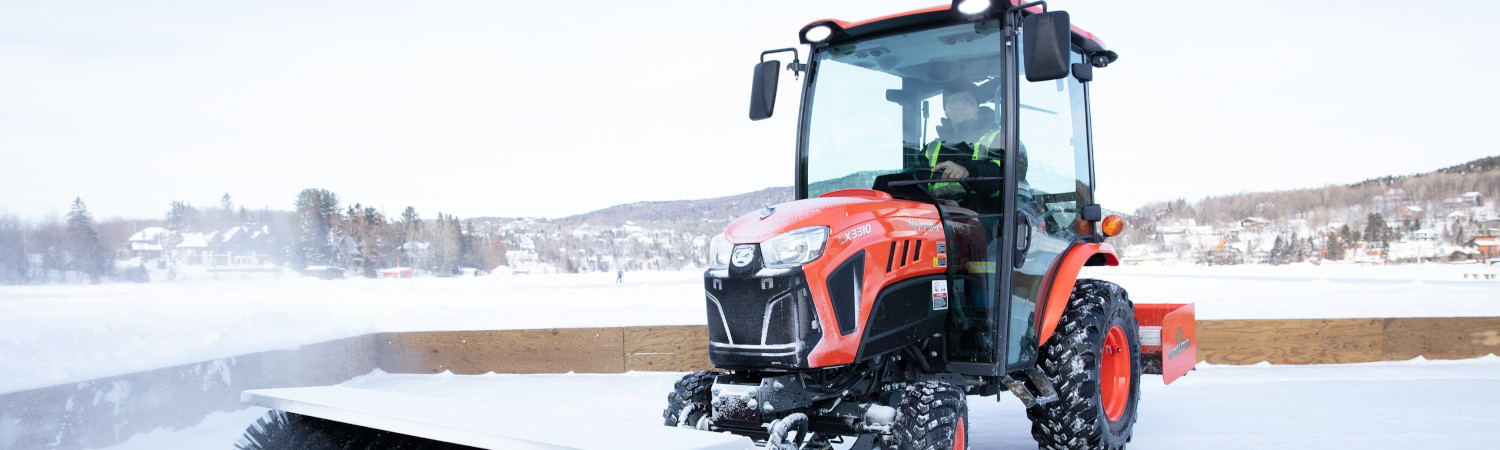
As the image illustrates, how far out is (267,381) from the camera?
6129 mm

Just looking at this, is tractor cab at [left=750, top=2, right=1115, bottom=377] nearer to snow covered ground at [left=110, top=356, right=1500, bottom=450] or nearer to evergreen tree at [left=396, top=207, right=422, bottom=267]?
snow covered ground at [left=110, top=356, right=1500, bottom=450]

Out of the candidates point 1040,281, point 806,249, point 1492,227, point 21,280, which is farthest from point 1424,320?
point 1492,227

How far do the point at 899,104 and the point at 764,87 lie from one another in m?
0.64

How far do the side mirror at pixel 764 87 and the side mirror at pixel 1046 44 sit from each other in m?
1.22

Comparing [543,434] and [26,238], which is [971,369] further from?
[26,238]

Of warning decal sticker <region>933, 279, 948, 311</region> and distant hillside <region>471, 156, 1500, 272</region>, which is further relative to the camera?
distant hillside <region>471, 156, 1500, 272</region>

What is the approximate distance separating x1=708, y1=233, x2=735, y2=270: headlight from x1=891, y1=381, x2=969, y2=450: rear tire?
813 millimetres

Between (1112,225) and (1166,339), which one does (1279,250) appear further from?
(1112,225)

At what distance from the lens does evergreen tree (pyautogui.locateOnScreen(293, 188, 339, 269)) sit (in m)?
14.3

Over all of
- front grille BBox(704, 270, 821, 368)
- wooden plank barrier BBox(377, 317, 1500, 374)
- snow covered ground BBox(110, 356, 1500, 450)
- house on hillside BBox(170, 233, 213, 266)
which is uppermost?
house on hillside BBox(170, 233, 213, 266)

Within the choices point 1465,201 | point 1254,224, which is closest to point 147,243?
point 1254,224

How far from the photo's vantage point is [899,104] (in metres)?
4.04

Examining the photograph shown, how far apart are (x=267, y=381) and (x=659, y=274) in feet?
76.5

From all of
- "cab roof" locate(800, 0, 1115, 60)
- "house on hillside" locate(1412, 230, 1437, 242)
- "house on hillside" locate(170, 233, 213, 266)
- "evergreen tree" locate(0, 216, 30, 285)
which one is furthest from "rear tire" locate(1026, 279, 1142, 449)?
"house on hillside" locate(1412, 230, 1437, 242)
